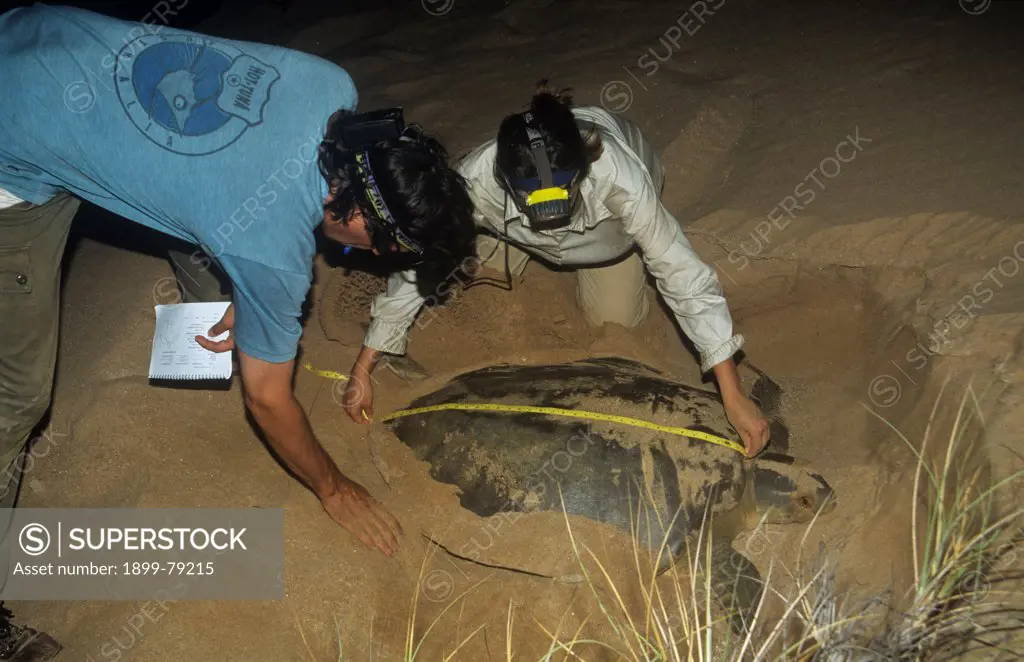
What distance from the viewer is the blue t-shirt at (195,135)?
54.9 inches

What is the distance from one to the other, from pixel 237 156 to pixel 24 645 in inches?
59.8

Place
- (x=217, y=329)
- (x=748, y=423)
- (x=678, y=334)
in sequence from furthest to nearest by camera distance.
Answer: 1. (x=678, y=334)
2. (x=217, y=329)
3. (x=748, y=423)

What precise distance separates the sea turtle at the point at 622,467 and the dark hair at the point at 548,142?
76cm

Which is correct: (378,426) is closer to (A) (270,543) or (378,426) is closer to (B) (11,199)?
(A) (270,543)

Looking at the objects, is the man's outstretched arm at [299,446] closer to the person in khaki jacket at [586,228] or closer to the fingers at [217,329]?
the fingers at [217,329]

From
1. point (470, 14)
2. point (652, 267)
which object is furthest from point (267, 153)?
point (470, 14)

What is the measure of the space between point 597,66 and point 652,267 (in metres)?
2.02

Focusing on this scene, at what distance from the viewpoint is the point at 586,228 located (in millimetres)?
2184

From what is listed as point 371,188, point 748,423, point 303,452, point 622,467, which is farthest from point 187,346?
point 748,423

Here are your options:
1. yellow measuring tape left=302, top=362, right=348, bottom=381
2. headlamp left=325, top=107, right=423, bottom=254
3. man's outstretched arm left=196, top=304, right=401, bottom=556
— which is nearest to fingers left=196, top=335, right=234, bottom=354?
man's outstretched arm left=196, top=304, right=401, bottom=556

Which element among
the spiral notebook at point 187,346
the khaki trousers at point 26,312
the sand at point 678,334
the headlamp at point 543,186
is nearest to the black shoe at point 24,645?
the sand at point 678,334

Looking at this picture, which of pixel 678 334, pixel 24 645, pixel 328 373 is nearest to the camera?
pixel 24 645

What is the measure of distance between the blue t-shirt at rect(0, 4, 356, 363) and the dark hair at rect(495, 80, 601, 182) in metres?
0.40

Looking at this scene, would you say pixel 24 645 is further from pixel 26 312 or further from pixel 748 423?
pixel 748 423
